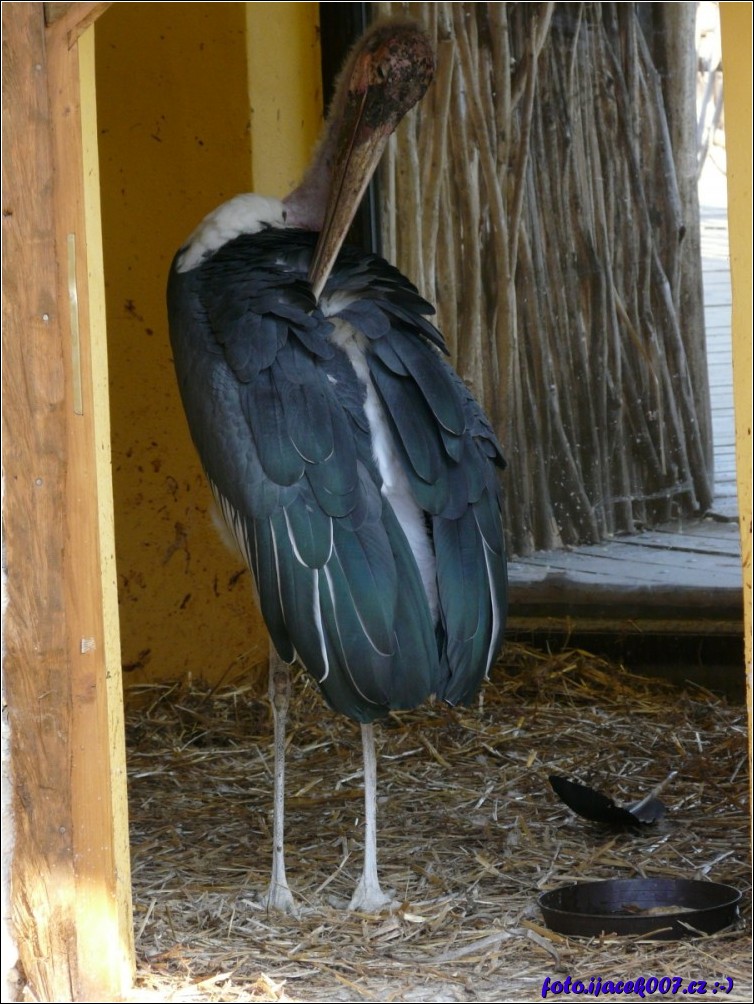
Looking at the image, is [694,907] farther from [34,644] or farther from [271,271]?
[271,271]

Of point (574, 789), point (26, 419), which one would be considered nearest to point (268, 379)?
point (26, 419)

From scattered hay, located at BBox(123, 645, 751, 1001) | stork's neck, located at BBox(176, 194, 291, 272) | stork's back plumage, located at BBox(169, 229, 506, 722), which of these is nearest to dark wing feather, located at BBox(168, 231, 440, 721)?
stork's back plumage, located at BBox(169, 229, 506, 722)

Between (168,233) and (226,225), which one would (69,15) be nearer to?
(226,225)

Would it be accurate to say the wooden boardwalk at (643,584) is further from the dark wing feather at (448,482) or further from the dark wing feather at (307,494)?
the dark wing feather at (307,494)

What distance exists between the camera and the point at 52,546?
271 cm

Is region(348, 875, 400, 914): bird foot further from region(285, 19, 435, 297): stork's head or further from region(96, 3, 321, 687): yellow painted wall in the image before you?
region(96, 3, 321, 687): yellow painted wall

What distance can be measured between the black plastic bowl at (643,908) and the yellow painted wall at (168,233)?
7.28 feet

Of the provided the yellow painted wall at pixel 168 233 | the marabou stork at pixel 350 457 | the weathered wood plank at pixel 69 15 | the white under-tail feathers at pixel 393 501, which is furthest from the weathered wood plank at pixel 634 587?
the weathered wood plank at pixel 69 15

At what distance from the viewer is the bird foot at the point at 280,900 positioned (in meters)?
3.52

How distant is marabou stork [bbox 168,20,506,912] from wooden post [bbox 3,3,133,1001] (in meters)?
0.72

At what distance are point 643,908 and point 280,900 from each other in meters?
0.83

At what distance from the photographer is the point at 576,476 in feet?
20.5

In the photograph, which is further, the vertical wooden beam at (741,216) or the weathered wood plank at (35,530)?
the weathered wood plank at (35,530)

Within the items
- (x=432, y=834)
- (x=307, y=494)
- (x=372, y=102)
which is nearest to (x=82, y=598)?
(x=307, y=494)
